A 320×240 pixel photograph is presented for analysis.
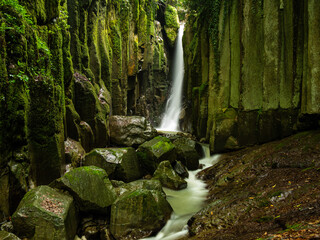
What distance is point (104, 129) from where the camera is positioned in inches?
400

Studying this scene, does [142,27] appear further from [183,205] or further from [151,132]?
[183,205]

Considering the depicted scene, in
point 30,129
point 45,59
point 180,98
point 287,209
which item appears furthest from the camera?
point 180,98

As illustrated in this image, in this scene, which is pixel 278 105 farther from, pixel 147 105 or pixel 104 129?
pixel 147 105

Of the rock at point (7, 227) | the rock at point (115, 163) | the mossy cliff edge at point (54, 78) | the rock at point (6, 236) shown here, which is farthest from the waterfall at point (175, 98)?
the rock at point (6, 236)

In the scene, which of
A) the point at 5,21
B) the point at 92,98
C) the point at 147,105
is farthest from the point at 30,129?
→ the point at 147,105

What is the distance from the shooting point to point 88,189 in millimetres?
5152

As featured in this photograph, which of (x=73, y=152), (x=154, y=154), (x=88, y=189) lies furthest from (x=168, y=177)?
(x=73, y=152)

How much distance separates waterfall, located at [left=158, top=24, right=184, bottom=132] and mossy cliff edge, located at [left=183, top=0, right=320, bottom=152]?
814 centimetres

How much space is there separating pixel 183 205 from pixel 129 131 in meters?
5.33

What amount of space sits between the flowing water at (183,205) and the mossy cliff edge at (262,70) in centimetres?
311

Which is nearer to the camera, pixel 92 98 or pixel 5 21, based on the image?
pixel 5 21

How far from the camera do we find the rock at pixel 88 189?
5000mm

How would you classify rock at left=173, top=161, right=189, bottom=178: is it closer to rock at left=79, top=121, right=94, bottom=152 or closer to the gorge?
the gorge

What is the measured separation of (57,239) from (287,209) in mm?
3888
